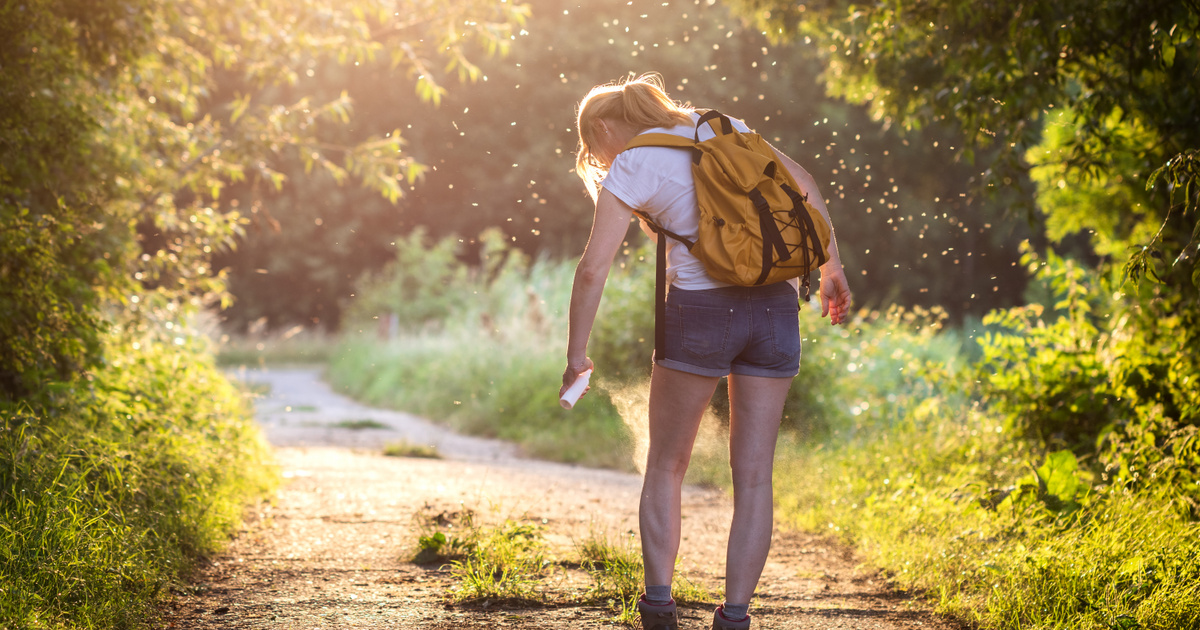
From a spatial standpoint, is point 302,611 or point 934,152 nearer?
point 302,611

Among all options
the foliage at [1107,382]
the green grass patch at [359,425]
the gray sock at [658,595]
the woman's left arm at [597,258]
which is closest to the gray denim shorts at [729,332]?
the woman's left arm at [597,258]

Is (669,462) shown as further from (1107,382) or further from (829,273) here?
(1107,382)

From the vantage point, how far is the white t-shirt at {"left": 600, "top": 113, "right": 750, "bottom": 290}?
249 cm

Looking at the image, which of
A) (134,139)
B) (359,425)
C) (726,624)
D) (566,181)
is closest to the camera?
(726,624)

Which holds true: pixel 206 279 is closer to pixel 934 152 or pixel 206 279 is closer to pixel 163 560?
pixel 163 560

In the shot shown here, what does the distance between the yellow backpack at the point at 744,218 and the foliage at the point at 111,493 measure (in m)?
2.02

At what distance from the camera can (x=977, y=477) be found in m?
4.81

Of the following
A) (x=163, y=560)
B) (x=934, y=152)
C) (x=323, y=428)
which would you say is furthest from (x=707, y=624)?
(x=934, y=152)

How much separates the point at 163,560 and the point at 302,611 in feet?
2.14

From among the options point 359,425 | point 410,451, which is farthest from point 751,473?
point 359,425

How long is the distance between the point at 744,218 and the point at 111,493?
2.64 metres

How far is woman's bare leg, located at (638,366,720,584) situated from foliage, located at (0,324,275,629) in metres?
1.61

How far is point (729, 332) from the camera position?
8.24 ft

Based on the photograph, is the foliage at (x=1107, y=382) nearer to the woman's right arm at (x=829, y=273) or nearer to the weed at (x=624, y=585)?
the woman's right arm at (x=829, y=273)
